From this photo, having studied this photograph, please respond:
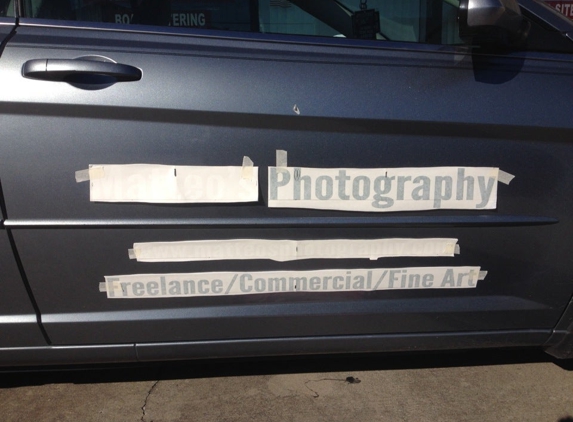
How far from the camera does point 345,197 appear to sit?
1811 mm

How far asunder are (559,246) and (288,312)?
3.29 ft

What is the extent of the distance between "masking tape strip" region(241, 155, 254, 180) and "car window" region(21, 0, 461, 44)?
50 cm

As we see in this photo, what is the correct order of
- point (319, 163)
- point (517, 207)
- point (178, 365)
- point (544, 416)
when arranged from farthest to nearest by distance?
point (178, 365), point (544, 416), point (517, 207), point (319, 163)

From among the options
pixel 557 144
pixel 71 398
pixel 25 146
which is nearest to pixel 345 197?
pixel 557 144

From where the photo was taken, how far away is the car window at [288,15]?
→ 1.89m

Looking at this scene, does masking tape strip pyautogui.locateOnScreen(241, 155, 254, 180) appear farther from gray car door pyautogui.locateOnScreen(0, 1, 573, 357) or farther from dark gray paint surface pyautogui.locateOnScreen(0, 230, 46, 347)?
dark gray paint surface pyautogui.locateOnScreen(0, 230, 46, 347)

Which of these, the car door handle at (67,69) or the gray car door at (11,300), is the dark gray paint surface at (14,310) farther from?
the car door handle at (67,69)

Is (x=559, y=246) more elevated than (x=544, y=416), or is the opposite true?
(x=559, y=246)

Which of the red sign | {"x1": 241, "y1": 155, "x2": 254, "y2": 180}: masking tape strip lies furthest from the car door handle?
the red sign

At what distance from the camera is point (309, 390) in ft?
7.46

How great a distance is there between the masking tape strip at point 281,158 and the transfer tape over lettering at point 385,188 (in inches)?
0.5

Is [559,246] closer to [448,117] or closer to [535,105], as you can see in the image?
[535,105]

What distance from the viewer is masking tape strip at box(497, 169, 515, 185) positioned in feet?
6.08

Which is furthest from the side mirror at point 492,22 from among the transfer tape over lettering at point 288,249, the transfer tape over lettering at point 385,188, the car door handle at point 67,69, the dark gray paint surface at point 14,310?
the dark gray paint surface at point 14,310
